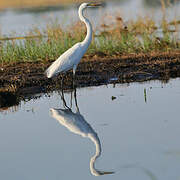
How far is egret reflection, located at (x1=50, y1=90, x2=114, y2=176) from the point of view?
16.8ft

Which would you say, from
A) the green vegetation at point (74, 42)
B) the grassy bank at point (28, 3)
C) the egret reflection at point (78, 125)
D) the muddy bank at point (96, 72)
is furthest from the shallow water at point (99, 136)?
the grassy bank at point (28, 3)

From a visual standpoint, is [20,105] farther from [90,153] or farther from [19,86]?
[90,153]

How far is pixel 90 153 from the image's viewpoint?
538 centimetres

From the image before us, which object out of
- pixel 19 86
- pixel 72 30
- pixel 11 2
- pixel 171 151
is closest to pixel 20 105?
pixel 19 86

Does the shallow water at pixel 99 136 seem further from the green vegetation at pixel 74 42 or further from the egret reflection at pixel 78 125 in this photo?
the green vegetation at pixel 74 42

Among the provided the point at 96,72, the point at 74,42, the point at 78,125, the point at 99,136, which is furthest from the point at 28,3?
the point at 99,136

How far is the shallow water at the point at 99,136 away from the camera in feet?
15.9

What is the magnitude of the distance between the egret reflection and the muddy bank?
1.40 meters

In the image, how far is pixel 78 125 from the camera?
21.0 ft

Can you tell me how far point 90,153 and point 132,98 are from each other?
2.59 metres

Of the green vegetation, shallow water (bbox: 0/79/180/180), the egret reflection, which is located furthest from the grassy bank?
the egret reflection

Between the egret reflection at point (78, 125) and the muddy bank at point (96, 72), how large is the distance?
140cm

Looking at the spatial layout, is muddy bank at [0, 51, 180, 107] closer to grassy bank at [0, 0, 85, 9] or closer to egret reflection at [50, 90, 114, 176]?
egret reflection at [50, 90, 114, 176]

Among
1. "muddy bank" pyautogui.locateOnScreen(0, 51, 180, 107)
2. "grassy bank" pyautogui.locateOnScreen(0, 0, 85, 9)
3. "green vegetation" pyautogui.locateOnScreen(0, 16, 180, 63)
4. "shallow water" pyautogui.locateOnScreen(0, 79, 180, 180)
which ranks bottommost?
"shallow water" pyautogui.locateOnScreen(0, 79, 180, 180)
